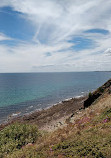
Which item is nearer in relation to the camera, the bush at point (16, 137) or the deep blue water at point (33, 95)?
the bush at point (16, 137)

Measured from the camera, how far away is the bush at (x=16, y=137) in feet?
29.0

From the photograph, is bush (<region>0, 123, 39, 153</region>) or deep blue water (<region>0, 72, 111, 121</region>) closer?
bush (<region>0, 123, 39, 153</region>)

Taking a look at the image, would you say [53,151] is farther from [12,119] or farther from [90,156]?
→ [12,119]

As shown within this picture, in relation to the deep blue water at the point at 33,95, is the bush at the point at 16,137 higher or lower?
higher

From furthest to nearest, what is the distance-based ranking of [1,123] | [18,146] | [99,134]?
[1,123] → [18,146] → [99,134]

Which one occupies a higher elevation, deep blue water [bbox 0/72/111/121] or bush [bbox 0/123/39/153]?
bush [bbox 0/123/39/153]

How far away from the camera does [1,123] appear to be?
94.6 feet

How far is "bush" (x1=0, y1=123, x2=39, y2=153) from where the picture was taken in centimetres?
884

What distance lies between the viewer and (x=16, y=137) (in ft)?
33.6

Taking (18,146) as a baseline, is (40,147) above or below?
above

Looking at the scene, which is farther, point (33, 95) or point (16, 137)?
point (33, 95)

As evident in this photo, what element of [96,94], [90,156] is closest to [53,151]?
[90,156]

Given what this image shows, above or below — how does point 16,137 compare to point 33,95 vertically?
above

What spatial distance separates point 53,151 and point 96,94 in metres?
22.4
